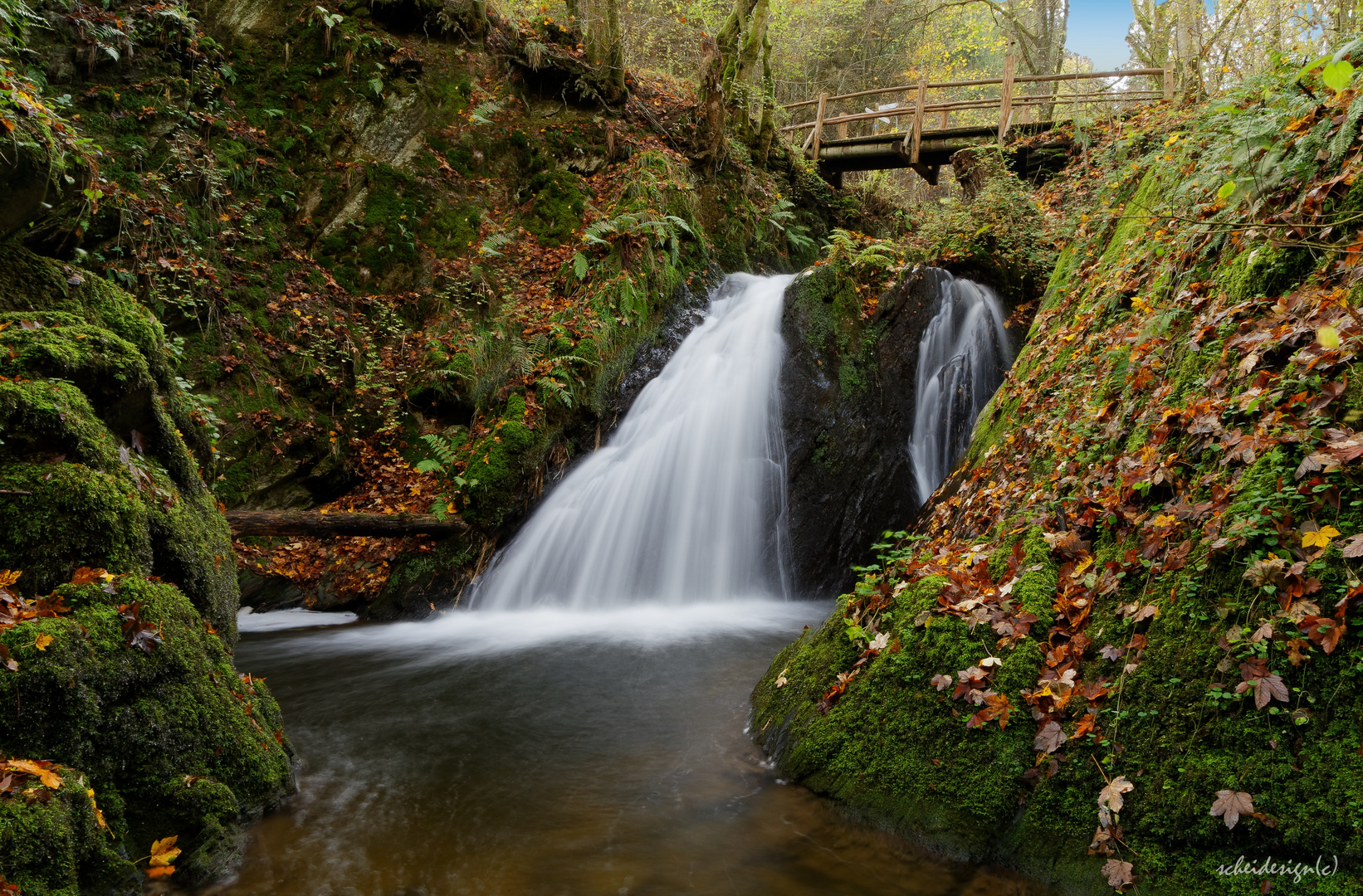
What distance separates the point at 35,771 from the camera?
225 cm

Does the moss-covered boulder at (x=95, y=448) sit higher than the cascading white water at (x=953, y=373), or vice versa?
the cascading white water at (x=953, y=373)

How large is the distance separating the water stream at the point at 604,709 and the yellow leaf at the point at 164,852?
0.85 ft

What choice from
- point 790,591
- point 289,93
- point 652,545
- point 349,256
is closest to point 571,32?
point 289,93

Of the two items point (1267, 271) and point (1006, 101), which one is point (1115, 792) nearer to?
point (1267, 271)

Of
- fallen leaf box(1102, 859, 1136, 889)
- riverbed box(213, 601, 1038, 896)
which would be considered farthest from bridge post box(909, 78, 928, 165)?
fallen leaf box(1102, 859, 1136, 889)

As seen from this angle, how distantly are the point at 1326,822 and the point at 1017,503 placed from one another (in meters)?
2.24

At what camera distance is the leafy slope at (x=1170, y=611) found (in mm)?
2234

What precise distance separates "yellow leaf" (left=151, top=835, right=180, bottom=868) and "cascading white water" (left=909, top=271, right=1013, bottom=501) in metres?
7.69

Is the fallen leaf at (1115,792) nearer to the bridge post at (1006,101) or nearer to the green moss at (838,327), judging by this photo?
the green moss at (838,327)

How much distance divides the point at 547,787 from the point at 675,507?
511cm

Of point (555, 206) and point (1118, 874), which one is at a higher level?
point (555, 206)

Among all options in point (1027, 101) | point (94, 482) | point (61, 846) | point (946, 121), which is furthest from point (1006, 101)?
point (61, 846)

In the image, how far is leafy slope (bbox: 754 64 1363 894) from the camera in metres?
2.23

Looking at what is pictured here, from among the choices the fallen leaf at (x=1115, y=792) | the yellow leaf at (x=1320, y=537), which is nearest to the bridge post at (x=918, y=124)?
the yellow leaf at (x=1320, y=537)
